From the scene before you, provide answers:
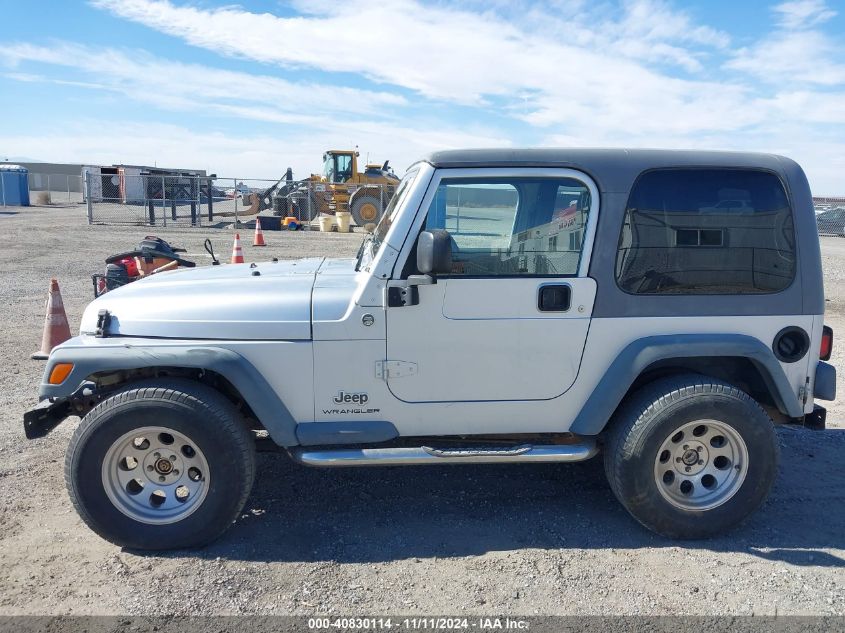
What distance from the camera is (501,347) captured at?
3.55 meters

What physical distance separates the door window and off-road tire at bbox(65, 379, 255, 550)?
146cm

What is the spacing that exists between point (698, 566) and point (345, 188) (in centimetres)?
2407

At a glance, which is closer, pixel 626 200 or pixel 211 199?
pixel 626 200

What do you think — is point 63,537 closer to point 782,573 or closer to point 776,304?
point 782,573

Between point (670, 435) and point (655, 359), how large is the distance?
41 centimetres

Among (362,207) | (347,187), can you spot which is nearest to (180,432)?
(362,207)

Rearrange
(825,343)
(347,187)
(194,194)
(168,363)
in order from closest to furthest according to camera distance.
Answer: (168,363), (825,343), (194,194), (347,187)

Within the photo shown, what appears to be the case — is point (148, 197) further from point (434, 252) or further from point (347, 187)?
point (434, 252)

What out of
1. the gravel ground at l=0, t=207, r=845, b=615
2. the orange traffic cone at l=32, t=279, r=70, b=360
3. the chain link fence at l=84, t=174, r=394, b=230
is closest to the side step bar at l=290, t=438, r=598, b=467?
the gravel ground at l=0, t=207, r=845, b=615

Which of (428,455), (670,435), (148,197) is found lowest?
(428,455)

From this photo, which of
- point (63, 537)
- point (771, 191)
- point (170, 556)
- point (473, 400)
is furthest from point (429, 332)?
point (63, 537)

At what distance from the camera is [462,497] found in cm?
414

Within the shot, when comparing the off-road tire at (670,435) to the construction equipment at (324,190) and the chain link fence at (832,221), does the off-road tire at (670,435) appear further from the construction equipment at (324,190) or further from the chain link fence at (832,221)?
the chain link fence at (832,221)

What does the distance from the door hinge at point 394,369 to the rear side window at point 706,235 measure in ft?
4.01
